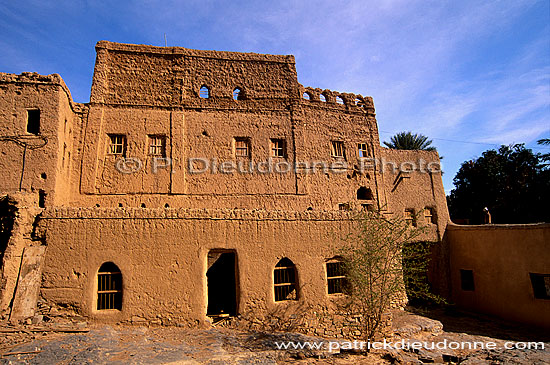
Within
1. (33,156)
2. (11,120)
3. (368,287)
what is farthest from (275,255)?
(11,120)

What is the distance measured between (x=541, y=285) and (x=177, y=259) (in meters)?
15.1

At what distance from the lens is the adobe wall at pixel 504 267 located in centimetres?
1447

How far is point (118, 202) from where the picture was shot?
15.6 metres

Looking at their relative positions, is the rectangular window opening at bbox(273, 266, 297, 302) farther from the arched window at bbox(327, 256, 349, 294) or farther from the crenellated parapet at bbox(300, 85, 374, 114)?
the crenellated parapet at bbox(300, 85, 374, 114)

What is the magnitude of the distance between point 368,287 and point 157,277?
21.0 ft

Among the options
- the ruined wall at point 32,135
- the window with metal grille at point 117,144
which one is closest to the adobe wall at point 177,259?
the ruined wall at point 32,135

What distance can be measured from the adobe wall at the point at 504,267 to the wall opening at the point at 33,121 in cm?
2052

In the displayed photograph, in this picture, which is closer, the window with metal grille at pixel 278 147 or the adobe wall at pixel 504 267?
the adobe wall at pixel 504 267

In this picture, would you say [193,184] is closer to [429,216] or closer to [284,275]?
[284,275]

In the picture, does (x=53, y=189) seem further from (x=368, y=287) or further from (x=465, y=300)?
(x=465, y=300)

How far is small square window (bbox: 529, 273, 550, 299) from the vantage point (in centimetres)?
1438

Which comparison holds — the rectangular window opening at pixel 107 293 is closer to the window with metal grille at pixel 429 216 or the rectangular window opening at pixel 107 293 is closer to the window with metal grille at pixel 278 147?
the window with metal grille at pixel 278 147

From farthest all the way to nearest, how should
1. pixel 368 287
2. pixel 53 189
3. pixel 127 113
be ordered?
pixel 127 113 < pixel 53 189 < pixel 368 287

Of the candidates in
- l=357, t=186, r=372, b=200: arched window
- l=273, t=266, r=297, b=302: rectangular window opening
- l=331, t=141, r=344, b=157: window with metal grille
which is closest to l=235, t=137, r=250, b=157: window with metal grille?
l=331, t=141, r=344, b=157: window with metal grille
